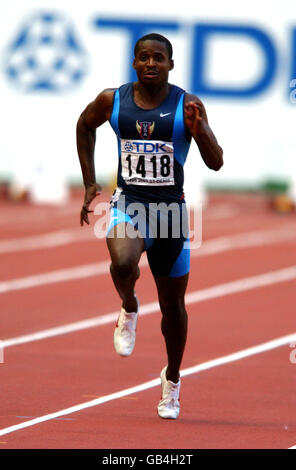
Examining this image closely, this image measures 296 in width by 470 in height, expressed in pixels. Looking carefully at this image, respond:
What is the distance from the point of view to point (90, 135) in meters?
7.84

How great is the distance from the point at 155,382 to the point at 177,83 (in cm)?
1515

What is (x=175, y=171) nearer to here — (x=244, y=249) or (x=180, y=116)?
(x=180, y=116)

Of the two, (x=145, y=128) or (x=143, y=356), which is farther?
(x=143, y=356)

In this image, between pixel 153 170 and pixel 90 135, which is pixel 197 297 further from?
pixel 153 170

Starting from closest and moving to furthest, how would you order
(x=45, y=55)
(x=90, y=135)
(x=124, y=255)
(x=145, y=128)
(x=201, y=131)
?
(x=201, y=131) < (x=124, y=255) < (x=145, y=128) < (x=90, y=135) < (x=45, y=55)

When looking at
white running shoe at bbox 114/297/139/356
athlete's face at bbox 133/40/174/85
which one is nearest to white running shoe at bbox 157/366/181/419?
white running shoe at bbox 114/297/139/356

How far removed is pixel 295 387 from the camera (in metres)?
8.99

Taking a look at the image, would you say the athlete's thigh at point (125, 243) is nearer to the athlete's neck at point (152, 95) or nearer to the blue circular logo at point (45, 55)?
the athlete's neck at point (152, 95)

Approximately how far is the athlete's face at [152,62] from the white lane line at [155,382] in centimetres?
217

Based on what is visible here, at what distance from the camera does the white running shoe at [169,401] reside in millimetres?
7672

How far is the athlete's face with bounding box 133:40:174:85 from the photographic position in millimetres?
7320

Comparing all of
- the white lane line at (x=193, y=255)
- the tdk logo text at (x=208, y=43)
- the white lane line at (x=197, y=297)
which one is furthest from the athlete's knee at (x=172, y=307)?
the tdk logo text at (x=208, y=43)

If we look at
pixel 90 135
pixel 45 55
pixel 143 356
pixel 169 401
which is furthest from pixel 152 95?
pixel 45 55

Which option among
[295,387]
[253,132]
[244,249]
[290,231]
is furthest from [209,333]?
[253,132]
